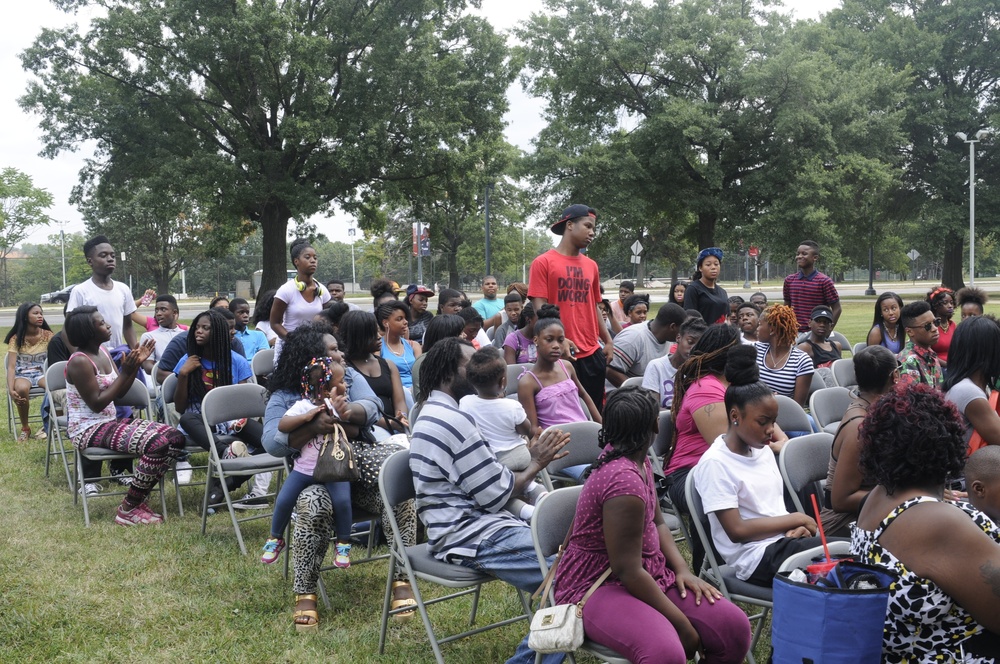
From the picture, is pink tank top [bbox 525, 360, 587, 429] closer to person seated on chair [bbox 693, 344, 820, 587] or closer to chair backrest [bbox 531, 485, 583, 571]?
person seated on chair [bbox 693, 344, 820, 587]

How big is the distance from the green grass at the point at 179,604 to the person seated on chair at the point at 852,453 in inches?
27.5

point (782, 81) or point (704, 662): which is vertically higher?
point (782, 81)

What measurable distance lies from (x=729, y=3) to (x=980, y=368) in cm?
2879

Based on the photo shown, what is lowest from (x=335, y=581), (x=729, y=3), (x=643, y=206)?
(x=335, y=581)

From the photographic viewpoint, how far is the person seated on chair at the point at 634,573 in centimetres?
277

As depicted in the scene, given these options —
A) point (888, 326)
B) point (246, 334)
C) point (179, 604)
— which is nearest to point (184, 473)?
point (246, 334)

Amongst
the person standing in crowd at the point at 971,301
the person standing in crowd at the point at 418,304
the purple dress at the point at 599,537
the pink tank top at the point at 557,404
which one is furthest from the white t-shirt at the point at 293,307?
the person standing in crowd at the point at 971,301

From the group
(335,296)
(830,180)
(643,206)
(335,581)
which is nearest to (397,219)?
(643,206)

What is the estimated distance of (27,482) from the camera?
7.13 meters

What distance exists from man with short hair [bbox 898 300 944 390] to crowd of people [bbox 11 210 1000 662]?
0.07ft

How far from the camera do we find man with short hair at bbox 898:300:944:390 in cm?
534

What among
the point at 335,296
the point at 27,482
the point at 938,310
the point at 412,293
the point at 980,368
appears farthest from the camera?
the point at 335,296

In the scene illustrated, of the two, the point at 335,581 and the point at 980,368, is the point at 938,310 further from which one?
the point at 335,581

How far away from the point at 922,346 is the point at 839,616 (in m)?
4.00
